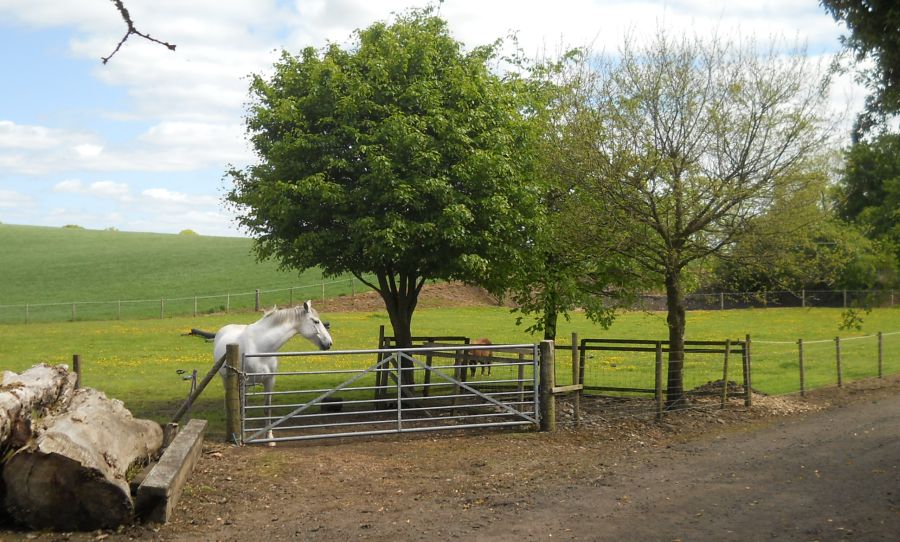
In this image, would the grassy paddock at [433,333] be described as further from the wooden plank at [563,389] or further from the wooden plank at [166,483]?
the wooden plank at [563,389]

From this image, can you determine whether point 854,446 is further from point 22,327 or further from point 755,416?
point 22,327

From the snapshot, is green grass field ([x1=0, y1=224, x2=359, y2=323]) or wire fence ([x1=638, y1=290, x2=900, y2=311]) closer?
green grass field ([x1=0, y1=224, x2=359, y2=323])

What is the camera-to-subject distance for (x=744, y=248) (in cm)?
1633

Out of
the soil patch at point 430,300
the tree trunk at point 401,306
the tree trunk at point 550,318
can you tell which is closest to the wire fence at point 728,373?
the tree trunk at point 550,318

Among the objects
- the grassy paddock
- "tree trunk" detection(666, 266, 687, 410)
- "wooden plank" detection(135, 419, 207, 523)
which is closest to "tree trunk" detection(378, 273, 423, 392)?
the grassy paddock

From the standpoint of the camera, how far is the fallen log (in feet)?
28.0

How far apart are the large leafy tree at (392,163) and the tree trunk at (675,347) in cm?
318

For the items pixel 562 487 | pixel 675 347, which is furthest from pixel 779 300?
pixel 562 487

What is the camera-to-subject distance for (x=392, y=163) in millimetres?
15867

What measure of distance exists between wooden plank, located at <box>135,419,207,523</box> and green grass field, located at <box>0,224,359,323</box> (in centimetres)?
2741

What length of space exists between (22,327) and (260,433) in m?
33.8

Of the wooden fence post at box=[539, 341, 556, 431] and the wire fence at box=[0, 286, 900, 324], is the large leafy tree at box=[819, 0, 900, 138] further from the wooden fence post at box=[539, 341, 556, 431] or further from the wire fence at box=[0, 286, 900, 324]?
the wire fence at box=[0, 286, 900, 324]

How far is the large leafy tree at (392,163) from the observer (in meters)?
15.9

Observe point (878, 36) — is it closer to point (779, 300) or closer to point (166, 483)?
point (166, 483)
